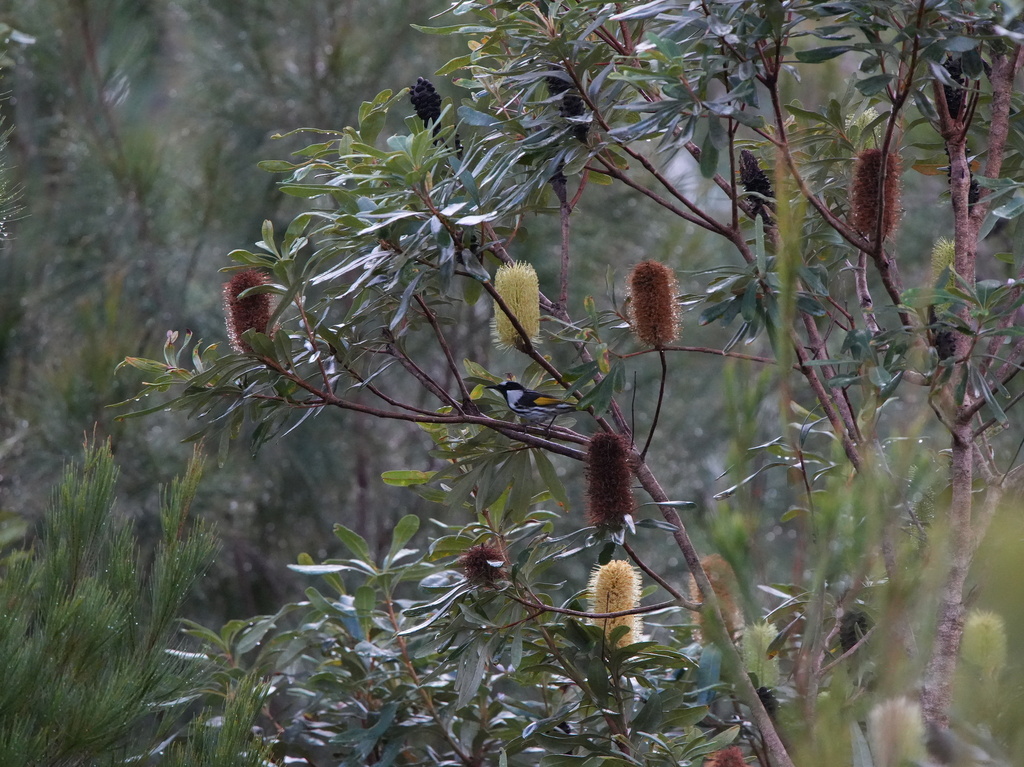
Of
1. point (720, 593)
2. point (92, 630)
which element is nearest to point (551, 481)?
point (720, 593)

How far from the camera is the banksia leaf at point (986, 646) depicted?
0.47m

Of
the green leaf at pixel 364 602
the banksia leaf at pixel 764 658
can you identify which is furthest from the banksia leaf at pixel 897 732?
the green leaf at pixel 364 602

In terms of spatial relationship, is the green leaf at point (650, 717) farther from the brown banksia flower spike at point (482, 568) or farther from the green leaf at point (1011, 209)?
the green leaf at point (1011, 209)

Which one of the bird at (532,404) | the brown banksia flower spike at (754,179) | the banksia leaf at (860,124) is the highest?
the banksia leaf at (860,124)

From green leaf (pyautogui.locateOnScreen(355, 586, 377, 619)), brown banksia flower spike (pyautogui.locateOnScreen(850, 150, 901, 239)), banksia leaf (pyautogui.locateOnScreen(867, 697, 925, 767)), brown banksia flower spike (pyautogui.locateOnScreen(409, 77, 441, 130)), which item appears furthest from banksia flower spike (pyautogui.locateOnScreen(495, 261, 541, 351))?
banksia leaf (pyautogui.locateOnScreen(867, 697, 925, 767))

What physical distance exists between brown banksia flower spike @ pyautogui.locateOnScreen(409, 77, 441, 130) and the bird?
0.26m

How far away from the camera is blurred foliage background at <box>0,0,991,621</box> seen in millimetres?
2611

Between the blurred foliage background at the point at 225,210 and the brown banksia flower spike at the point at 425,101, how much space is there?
164cm

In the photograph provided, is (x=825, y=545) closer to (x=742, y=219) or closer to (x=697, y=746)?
(x=697, y=746)

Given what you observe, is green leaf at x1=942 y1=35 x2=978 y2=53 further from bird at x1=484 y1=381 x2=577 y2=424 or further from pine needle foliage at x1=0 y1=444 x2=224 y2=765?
pine needle foliage at x1=0 y1=444 x2=224 y2=765

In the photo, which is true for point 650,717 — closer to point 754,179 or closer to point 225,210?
point 754,179

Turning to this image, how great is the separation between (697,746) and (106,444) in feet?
1.85

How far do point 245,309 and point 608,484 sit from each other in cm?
36

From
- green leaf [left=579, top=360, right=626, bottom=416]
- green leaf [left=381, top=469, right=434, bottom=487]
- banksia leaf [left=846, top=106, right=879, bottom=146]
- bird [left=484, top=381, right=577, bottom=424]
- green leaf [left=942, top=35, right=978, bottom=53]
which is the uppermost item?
green leaf [left=942, top=35, right=978, bottom=53]
